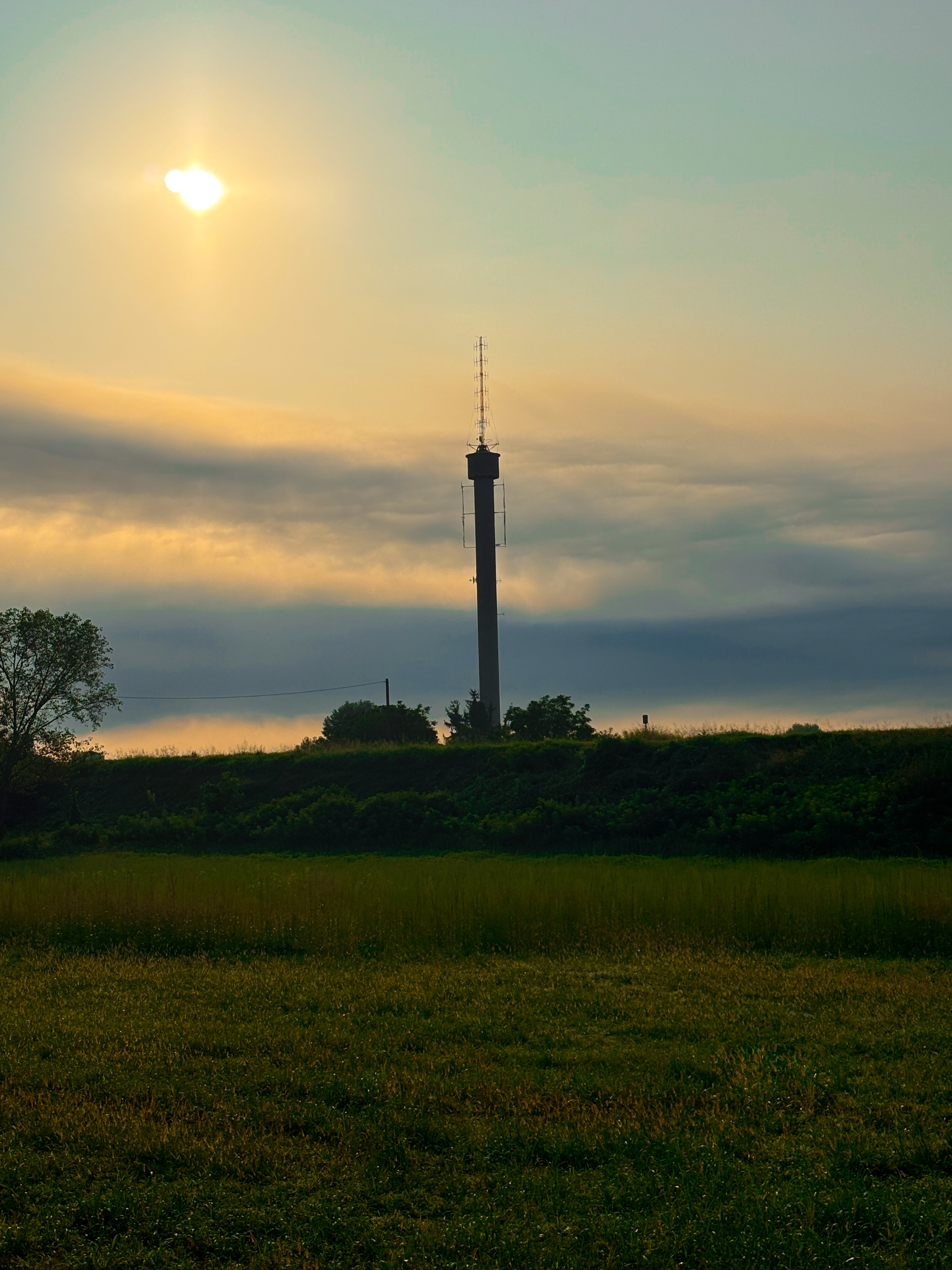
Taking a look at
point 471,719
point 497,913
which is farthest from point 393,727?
point 497,913

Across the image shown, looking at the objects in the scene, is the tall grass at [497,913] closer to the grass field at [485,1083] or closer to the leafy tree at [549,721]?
the grass field at [485,1083]

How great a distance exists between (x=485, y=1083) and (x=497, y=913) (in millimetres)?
8617

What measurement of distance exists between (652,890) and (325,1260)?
546 inches

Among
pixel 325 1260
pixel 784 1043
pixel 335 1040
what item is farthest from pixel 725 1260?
pixel 335 1040

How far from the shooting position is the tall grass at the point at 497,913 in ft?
55.8

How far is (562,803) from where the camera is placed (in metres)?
37.8

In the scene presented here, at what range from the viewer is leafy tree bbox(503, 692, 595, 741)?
184 feet

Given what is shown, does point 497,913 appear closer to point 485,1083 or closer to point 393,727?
point 485,1083

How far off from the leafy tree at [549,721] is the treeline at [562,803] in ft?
28.7

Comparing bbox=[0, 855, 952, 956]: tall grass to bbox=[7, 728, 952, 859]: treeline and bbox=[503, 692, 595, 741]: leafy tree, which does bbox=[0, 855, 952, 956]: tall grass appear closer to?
bbox=[7, 728, 952, 859]: treeline

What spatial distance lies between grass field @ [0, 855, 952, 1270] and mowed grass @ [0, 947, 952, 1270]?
0.10ft

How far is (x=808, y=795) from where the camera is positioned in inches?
1296

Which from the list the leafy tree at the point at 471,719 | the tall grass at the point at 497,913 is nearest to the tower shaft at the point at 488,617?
the leafy tree at the point at 471,719

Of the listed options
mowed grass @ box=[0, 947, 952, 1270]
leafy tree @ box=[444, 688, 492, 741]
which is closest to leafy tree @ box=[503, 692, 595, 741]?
leafy tree @ box=[444, 688, 492, 741]
